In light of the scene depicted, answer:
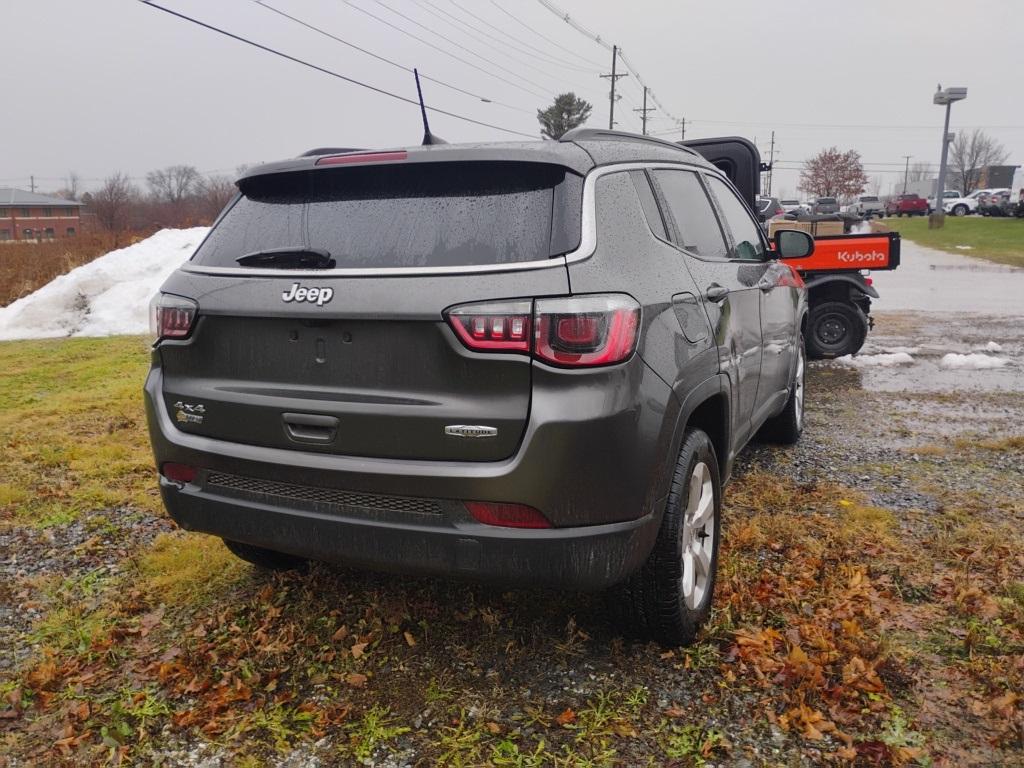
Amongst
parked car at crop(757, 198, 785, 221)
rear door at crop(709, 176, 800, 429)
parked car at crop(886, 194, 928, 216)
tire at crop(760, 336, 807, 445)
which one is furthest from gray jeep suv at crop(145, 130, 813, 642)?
parked car at crop(886, 194, 928, 216)

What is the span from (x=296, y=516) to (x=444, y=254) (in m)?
0.98

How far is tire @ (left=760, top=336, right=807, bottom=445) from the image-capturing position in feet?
18.9

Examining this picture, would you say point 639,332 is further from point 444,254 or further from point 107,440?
point 107,440

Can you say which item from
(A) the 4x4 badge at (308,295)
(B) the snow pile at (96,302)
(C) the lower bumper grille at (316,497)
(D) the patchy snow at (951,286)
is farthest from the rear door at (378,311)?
(D) the patchy snow at (951,286)

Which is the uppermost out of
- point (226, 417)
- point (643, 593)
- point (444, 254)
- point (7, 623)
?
point (444, 254)

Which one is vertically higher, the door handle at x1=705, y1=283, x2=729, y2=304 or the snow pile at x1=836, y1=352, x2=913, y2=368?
the door handle at x1=705, y1=283, x2=729, y2=304

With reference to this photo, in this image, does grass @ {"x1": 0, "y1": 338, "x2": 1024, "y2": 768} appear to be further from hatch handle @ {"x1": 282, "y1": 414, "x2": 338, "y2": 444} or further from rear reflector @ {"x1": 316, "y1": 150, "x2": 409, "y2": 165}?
rear reflector @ {"x1": 316, "y1": 150, "x2": 409, "y2": 165}

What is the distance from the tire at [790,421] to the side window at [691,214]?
6.71 feet

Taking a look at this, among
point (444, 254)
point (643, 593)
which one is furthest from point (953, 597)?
point (444, 254)

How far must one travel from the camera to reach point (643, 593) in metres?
2.91

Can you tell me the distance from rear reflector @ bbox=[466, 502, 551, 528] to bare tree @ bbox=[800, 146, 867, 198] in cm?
7005

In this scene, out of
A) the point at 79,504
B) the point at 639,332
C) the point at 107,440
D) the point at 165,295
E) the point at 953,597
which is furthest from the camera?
the point at 107,440

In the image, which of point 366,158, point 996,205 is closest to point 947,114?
point 996,205

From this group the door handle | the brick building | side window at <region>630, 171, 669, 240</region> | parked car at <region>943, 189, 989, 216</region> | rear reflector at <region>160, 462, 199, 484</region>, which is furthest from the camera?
the brick building
